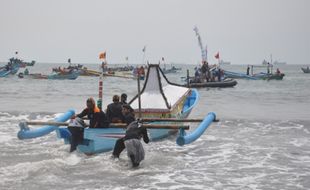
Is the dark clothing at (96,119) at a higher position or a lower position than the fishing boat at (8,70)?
lower

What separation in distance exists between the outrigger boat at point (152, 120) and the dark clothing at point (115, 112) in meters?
0.63

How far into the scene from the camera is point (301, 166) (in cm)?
1088

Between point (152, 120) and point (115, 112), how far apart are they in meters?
1.11

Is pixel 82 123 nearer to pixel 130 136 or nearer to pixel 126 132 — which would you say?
pixel 126 132

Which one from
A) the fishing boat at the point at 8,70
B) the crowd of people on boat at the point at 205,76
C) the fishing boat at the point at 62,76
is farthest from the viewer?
the fishing boat at the point at 8,70

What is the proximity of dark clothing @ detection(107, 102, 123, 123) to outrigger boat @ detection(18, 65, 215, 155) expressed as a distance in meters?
0.63

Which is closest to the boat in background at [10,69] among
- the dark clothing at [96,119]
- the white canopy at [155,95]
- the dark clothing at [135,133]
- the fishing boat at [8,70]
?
the fishing boat at [8,70]

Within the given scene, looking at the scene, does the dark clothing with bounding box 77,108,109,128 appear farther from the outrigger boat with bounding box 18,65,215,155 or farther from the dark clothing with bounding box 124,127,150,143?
the dark clothing with bounding box 124,127,150,143

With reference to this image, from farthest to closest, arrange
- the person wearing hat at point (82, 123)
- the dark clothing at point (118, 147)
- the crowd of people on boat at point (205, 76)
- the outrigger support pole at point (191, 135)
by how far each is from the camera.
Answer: the crowd of people on boat at point (205, 76)
the person wearing hat at point (82, 123)
the dark clothing at point (118, 147)
the outrigger support pole at point (191, 135)

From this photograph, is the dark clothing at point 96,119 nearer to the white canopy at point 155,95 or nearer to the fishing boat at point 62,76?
the white canopy at point 155,95

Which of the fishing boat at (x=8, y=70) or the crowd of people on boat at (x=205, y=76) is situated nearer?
the crowd of people on boat at (x=205, y=76)

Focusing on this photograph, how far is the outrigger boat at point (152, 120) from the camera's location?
1122 cm

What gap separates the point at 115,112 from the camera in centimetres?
1242

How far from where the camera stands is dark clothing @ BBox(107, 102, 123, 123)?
1234 centimetres
